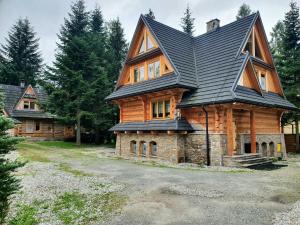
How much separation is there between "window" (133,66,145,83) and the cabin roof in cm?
60

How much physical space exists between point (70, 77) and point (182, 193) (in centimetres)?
2246

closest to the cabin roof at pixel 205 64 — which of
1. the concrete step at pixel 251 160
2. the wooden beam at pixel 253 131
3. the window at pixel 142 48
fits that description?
the wooden beam at pixel 253 131

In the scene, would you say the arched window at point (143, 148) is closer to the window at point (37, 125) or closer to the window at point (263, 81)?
the window at point (263, 81)

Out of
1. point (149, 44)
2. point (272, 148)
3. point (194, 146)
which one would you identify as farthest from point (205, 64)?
point (272, 148)

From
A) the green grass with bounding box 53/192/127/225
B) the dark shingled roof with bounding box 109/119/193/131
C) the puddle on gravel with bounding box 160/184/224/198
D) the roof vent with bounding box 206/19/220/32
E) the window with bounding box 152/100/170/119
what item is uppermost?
the roof vent with bounding box 206/19/220/32

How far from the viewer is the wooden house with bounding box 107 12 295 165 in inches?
529

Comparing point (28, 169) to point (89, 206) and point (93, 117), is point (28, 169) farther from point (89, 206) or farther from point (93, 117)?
point (93, 117)

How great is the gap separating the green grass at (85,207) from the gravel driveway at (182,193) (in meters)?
0.15

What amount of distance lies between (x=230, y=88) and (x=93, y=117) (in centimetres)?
1682

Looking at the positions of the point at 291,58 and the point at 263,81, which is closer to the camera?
the point at 263,81

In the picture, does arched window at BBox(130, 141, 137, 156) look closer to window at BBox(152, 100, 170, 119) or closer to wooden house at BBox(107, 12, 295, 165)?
wooden house at BBox(107, 12, 295, 165)

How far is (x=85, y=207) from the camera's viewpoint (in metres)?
6.21

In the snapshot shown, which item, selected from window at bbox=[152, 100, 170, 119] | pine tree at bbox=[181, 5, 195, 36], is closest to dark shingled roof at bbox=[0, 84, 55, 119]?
window at bbox=[152, 100, 170, 119]

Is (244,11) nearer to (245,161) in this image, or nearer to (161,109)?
(161,109)
